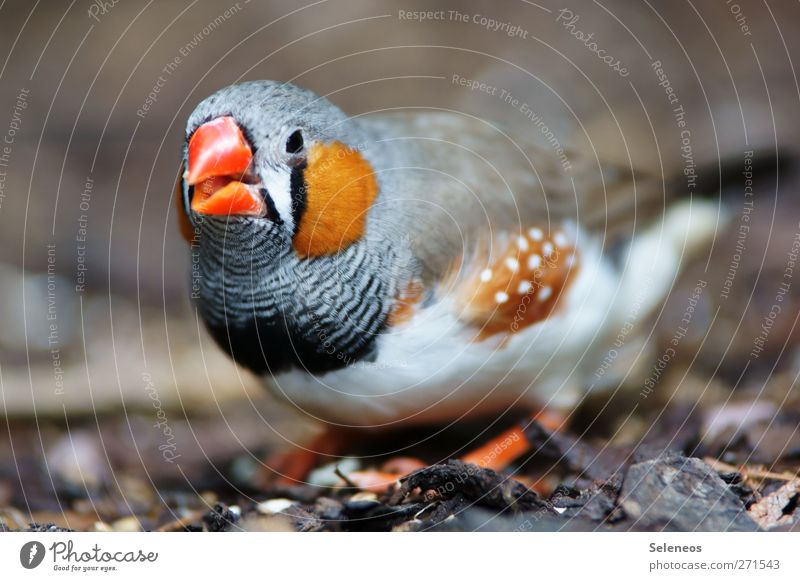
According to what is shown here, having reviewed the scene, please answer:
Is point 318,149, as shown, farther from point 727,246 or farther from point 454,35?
point 727,246

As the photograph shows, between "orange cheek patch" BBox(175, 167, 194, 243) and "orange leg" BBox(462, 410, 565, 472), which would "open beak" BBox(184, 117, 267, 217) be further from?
"orange leg" BBox(462, 410, 565, 472)

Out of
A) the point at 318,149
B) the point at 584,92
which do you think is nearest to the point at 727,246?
the point at 584,92

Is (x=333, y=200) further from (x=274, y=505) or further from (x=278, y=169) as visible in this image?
(x=274, y=505)

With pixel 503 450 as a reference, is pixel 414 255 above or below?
above

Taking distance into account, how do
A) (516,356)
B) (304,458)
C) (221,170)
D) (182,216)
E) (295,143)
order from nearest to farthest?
1. (221,170)
2. (295,143)
3. (182,216)
4. (516,356)
5. (304,458)

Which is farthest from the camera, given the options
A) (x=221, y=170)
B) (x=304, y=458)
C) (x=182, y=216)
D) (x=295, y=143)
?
(x=304, y=458)

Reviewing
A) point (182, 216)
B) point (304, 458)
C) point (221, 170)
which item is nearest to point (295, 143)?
point (221, 170)

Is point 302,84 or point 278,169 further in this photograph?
point 302,84

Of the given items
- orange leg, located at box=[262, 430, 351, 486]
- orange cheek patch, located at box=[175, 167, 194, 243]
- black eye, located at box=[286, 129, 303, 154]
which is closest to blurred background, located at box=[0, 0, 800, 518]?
orange leg, located at box=[262, 430, 351, 486]
